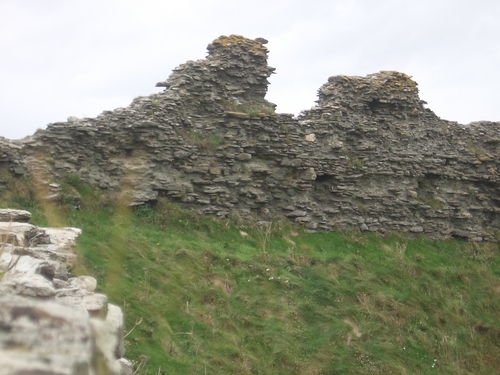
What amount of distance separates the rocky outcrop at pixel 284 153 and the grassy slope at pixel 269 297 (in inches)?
34.2

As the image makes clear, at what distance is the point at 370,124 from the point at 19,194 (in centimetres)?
1167

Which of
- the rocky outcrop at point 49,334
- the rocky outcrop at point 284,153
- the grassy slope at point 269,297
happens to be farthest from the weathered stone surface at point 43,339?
the rocky outcrop at point 284,153

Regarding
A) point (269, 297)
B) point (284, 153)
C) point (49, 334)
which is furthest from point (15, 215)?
point (284, 153)

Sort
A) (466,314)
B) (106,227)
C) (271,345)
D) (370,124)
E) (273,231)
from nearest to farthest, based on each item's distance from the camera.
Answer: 1. (271,345)
2. (106,227)
3. (466,314)
4. (273,231)
5. (370,124)

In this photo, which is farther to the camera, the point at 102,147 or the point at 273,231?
the point at 273,231

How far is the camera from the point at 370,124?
1972 cm

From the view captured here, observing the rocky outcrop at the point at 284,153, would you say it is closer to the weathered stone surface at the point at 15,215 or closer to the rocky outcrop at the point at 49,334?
the weathered stone surface at the point at 15,215

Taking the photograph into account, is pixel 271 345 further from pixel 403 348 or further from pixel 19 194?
pixel 19 194

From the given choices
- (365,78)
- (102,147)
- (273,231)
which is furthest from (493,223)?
(102,147)

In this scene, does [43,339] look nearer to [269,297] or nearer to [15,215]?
[15,215]

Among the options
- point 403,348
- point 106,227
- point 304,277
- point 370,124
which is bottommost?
point 403,348

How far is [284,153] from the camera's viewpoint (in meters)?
17.6

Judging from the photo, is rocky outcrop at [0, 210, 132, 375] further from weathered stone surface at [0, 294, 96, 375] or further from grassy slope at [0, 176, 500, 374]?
grassy slope at [0, 176, 500, 374]

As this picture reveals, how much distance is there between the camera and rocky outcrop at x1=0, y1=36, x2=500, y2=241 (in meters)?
15.3
